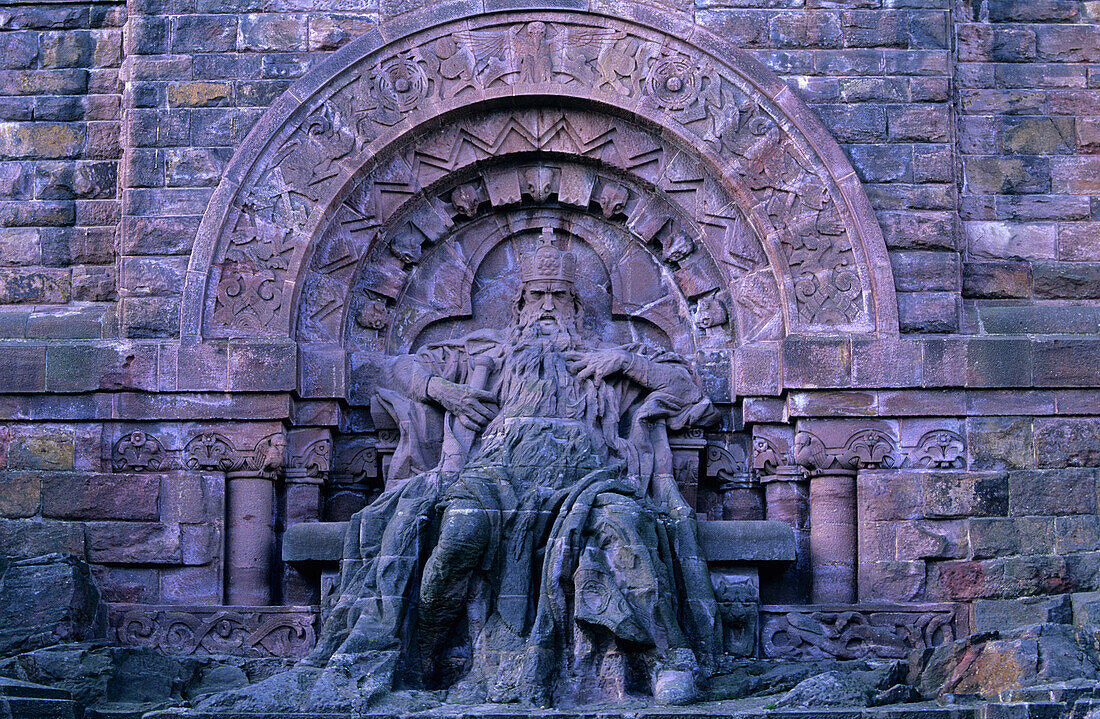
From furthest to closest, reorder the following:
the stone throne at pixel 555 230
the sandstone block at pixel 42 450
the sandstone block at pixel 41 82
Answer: the sandstone block at pixel 41 82 < the sandstone block at pixel 42 450 < the stone throne at pixel 555 230

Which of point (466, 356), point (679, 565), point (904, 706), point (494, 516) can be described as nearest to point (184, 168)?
point (466, 356)

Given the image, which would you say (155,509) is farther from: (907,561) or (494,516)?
(907,561)

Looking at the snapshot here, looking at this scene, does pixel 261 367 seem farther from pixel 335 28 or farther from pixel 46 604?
pixel 335 28

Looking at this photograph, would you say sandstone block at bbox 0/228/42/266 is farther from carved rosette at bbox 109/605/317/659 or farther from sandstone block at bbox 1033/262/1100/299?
sandstone block at bbox 1033/262/1100/299

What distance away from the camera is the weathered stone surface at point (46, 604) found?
12.2 m

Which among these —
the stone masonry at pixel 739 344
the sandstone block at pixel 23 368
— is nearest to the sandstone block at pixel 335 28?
the stone masonry at pixel 739 344

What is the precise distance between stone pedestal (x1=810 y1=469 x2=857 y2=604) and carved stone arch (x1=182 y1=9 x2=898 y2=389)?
1208 mm

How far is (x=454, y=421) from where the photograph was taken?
13.7m

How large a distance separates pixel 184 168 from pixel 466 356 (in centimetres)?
274

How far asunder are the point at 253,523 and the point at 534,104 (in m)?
4.11

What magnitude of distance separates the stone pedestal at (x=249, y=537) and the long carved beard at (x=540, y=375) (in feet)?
6.53

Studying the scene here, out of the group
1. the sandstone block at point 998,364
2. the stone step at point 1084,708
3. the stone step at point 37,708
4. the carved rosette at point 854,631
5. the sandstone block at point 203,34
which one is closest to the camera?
the stone step at point 1084,708

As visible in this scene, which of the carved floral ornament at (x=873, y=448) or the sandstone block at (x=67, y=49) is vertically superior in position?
the sandstone block at (x=67, y=49)

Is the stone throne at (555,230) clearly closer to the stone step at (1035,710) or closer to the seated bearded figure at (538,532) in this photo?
the seated bearded figure at (538,532)
